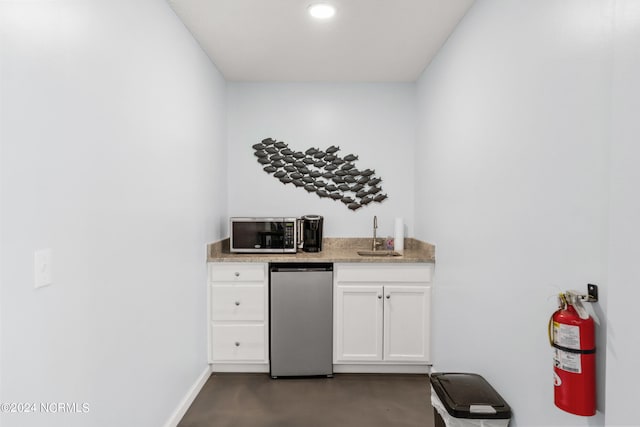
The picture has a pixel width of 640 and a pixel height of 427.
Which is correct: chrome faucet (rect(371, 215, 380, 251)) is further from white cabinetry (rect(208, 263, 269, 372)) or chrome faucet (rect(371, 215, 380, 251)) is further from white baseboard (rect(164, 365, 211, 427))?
white baseboard (rect(164, 365, 211, 427))

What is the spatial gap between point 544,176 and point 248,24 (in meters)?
1.99

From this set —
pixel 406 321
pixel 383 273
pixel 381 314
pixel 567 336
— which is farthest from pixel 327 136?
pixel 567 336

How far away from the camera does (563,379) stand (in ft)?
4.20

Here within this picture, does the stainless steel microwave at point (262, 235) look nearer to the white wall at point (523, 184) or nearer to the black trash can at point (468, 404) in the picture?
the white wall at point (523, 184)

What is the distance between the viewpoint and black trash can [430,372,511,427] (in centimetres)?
171

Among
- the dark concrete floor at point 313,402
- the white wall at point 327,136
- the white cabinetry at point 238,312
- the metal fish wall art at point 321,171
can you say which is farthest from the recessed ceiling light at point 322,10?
the dark concrete floor at point 313,402

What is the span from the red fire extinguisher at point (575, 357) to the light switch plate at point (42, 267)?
1.66 meters

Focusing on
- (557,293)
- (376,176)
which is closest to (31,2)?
(557,293)

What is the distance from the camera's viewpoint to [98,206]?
1517 millimetres

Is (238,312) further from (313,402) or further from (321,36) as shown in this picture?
(321,36)

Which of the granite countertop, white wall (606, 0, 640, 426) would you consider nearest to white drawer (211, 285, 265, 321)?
the granite countertop

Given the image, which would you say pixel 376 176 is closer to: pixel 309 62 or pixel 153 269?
pixel 309 62

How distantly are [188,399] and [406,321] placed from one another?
5.53 feet

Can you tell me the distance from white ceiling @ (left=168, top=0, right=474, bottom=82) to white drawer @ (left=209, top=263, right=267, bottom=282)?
1.65 meters
